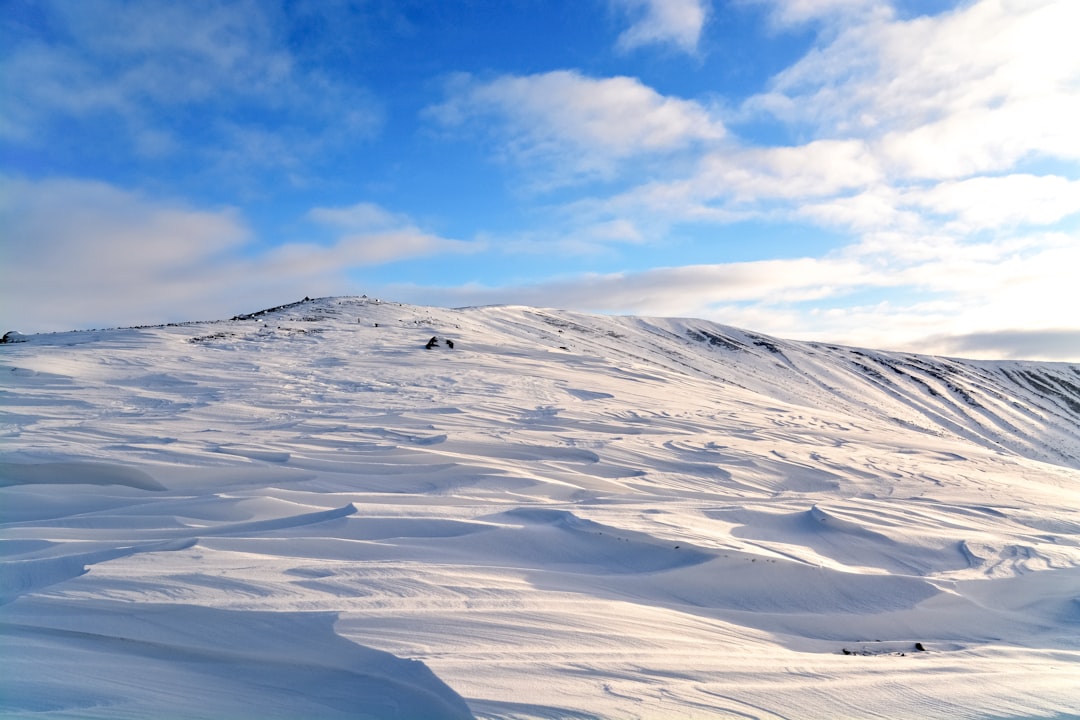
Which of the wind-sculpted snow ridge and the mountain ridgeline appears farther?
the mountain ridgeline

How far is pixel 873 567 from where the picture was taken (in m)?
3.98

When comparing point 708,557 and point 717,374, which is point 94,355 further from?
point 717,374

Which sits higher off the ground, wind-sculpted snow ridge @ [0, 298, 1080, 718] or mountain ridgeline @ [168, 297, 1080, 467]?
mountain ridgeline @ [168, 297, 1080, 467]

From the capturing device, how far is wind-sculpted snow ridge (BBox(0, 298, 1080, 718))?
235cm

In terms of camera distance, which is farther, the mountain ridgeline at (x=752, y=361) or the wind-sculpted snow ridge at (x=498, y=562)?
the mountain ridgeline at (x=752, y=361)

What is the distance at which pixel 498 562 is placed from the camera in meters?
3.55

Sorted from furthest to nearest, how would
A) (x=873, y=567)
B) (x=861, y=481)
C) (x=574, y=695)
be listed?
(x=861, y=481) < (x=873, y=567) < (x=574, y=695)

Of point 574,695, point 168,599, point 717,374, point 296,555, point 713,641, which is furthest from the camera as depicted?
point 717,374

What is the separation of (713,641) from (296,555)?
2017 mm

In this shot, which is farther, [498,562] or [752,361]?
[752,361]

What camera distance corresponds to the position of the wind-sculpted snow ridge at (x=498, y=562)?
92.4 inches

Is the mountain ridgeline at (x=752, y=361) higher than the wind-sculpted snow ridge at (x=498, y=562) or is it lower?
higher

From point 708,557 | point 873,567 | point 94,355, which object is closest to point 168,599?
point 708,557

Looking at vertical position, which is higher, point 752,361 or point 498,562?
point 752,361
